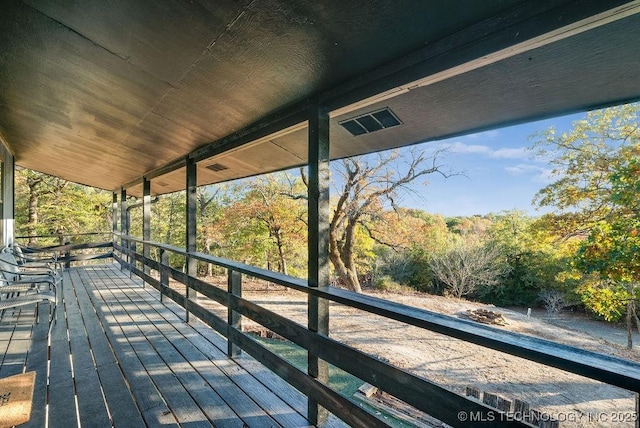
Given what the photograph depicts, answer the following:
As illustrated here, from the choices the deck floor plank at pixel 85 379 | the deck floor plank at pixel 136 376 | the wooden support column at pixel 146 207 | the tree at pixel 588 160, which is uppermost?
the tree at pixel 588 160

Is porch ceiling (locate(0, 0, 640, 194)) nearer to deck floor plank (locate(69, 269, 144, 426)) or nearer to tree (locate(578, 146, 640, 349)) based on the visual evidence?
deck floor plank (locate(69, 269, 144, 426))

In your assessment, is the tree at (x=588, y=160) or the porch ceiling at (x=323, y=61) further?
the tree at (x=588, y=160)

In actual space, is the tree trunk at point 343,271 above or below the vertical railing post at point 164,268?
below

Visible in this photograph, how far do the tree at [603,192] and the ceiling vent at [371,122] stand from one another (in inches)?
243

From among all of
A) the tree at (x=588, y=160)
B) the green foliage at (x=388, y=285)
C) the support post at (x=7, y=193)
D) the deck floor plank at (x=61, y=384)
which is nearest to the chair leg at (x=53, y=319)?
the deck floor plank at (x=61, y=384)

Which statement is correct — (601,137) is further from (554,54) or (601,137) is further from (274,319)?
(274,319)

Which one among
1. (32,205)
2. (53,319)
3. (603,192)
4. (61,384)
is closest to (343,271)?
(603,192)

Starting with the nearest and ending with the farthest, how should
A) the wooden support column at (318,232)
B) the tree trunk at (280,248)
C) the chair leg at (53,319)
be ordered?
the wooden support column at (318,232) → the chair leg at (53,319) → the tree trunk at (280,248)

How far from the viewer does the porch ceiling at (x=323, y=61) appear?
1.12 metres

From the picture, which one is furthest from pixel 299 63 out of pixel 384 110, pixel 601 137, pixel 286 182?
pixel 286 182

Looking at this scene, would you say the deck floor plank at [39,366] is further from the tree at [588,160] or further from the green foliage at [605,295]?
the green foliage at [605,295]

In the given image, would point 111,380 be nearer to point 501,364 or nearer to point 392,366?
point 392,366

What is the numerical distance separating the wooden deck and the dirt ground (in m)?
5.04

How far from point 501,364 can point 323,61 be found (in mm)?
8668
